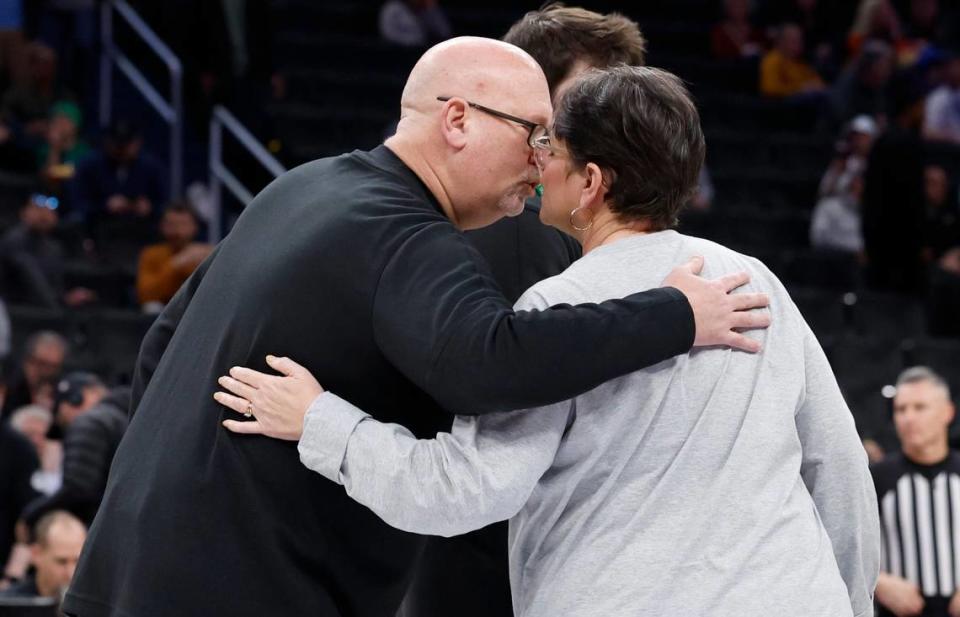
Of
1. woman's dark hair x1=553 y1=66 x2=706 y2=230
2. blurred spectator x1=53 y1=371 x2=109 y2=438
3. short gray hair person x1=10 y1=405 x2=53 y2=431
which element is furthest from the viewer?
short gray hair person x1=10 y1=405 x2=53 y2=431

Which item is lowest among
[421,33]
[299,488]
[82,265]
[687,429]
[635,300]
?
[82,265]

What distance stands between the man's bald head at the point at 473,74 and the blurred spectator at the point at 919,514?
4273mm

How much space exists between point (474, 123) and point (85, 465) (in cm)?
429

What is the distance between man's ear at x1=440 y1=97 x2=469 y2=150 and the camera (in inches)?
98.8

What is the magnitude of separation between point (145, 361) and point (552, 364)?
2.83 feet

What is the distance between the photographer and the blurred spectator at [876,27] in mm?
14203

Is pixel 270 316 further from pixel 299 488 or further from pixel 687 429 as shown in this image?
pixel 687 429

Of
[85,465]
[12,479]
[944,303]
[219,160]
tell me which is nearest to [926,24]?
[944,303]

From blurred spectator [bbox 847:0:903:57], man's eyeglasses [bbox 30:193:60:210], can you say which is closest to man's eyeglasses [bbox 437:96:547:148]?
man's eyeglasses [bbox 30:193:60:210]

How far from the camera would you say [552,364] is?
217 cm

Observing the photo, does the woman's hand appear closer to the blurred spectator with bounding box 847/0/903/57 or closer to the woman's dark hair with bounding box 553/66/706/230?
the woman's dark hair with bounding box 553/66/706/230

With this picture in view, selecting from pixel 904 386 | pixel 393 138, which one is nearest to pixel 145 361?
pixel 393 138

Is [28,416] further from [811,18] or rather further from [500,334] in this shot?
[811,18]

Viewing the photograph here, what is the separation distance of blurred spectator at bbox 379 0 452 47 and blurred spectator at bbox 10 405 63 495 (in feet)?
20.2
